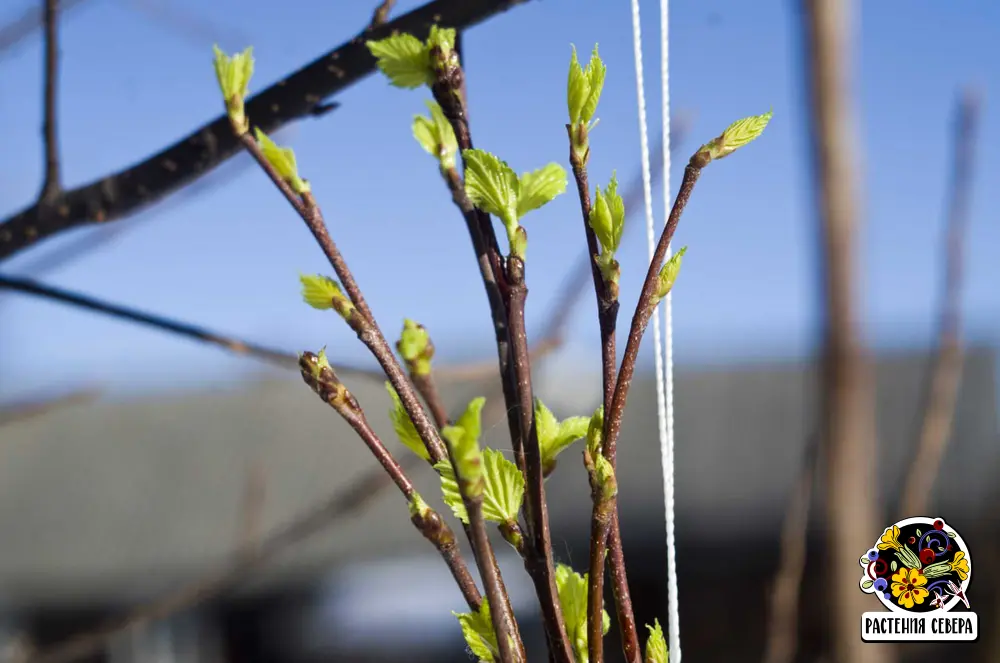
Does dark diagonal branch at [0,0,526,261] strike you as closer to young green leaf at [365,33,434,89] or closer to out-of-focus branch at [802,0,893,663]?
young green leaf at [365,33,434,89]

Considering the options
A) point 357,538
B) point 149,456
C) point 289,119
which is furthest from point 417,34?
point 149,456

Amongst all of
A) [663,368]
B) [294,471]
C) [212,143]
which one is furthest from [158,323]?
[294,471]

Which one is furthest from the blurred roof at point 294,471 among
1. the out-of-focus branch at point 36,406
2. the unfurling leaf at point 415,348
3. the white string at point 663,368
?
the unfurling leaf at point 415,348

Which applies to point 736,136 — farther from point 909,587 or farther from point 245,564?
point 245,564

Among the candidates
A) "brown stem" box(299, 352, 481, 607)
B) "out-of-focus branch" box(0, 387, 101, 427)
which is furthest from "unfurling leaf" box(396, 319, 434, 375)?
"out-of-focus branch" box(0, 387, 101, 427)

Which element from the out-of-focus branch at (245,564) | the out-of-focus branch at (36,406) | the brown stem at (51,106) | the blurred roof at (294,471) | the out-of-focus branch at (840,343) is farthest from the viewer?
the blurred roof at (294,471)

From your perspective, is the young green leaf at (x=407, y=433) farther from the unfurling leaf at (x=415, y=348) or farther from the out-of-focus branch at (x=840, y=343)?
the out-of-focus branch at (x=840, y=343)
